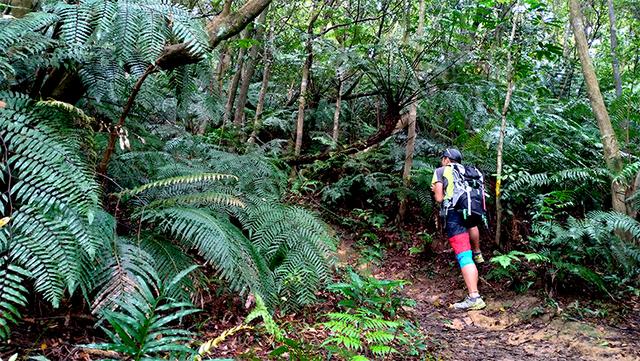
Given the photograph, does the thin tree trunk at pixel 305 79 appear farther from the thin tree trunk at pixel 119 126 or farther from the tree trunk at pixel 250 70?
the thin tree trunk at pixel 119 126

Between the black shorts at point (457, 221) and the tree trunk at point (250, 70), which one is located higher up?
the tree trunk at point (250, 70)

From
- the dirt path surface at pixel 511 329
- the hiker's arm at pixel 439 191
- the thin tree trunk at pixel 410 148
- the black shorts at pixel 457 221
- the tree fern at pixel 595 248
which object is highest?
the thin tree trunk at pixel 410 148

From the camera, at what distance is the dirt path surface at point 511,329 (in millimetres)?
3973

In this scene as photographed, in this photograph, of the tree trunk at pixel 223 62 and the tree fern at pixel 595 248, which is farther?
the tree trunk at pixel 223 62

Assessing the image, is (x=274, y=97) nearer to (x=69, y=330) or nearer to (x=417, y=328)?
(x=417, y=328)

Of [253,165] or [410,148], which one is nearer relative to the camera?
[253,165]

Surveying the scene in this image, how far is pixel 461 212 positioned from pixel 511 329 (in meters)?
1.37

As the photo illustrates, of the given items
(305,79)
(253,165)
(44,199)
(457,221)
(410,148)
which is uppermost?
(305,79)

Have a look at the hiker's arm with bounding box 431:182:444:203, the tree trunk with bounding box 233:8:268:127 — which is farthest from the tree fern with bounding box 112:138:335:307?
the tree trunk with bounding box 233:8:268:127

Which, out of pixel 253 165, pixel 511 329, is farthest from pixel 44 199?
pixel 511 329

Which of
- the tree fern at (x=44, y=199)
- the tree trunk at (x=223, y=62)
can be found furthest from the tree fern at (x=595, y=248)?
the tree trunk at (x=223, y=62)

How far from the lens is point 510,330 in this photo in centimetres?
461

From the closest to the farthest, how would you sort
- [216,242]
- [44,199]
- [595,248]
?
[44,199]
[216,242]
[595,248]

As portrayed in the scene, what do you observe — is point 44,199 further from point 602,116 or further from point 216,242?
point 602,116
